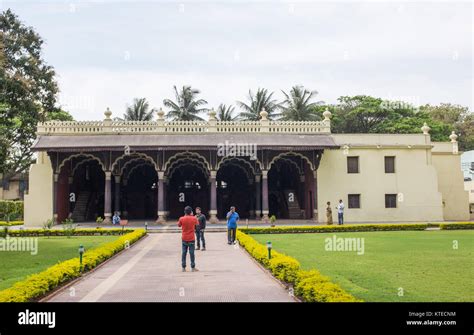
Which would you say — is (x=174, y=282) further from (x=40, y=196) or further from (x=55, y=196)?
(x=40, y=196)

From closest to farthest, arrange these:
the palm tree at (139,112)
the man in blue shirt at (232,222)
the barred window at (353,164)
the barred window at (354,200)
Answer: the man in blue shirt at (232,222) → the barred window at (354,200) → the barred window at (353,164) → the palm tree at (139,112)

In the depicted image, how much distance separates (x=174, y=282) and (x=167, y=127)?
2076 cm

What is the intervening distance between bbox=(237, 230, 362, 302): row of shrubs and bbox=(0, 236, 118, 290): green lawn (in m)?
5.61

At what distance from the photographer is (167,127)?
30375 millimetres

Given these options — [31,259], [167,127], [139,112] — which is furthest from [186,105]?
[31,259]

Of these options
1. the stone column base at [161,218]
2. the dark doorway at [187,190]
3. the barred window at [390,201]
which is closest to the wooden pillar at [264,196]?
the dark doorway at [187,190]

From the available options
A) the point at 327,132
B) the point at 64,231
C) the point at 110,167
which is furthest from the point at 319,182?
the point at 64,231

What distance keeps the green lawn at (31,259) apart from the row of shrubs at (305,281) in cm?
561

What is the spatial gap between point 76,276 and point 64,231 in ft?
42.2

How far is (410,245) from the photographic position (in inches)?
674

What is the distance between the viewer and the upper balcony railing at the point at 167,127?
30062 mm

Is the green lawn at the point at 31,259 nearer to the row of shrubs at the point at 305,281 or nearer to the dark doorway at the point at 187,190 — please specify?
the row of shrubs at the point at 305,281
